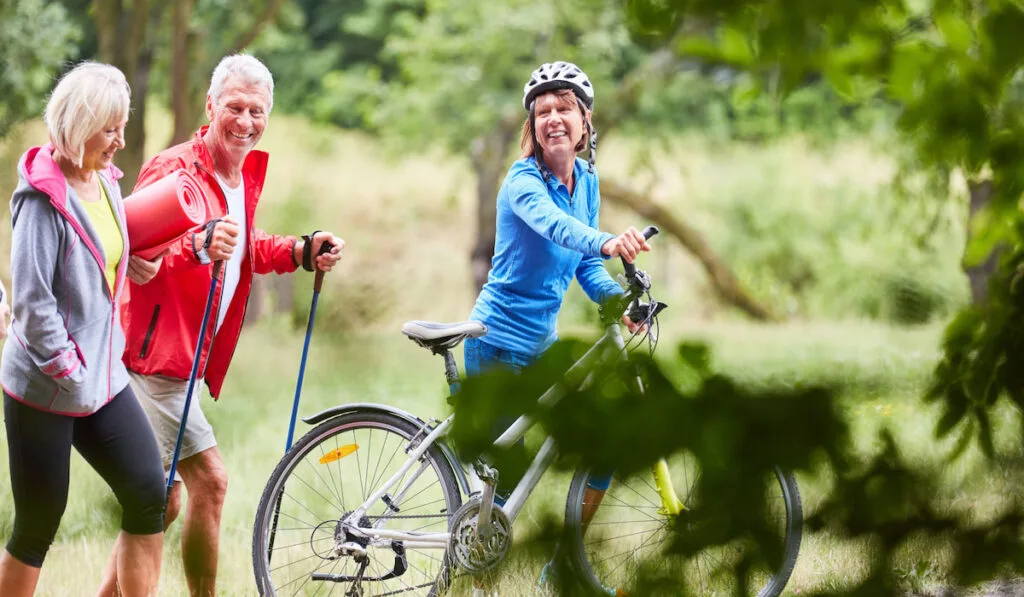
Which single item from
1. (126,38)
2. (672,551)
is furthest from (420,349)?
(672,551)

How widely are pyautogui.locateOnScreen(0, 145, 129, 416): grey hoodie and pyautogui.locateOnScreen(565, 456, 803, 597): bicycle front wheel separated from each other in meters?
1.89

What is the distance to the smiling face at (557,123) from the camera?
10.4 feet

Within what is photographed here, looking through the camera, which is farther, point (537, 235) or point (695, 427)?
point (537, 235)

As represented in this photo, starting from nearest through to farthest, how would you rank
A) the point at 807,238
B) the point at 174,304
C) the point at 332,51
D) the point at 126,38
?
the point at 174,304 → the point at 126,38 → the point at 807,238 → the point at 332,51

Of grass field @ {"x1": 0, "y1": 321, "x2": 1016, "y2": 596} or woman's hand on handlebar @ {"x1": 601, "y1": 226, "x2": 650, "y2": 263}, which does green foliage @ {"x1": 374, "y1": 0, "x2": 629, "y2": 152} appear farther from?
woman's hand on handlebar @ {"x1": 601, "y1": 226, "x2": 650, "y2": 263}

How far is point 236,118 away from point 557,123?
856mm

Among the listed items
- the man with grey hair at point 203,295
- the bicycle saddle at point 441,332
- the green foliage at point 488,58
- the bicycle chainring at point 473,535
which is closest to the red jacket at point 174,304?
the man with grey hair at point 203,295

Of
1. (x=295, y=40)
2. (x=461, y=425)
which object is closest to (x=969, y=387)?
(x=461, y=425)

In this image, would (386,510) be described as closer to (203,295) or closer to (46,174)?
(203,295)

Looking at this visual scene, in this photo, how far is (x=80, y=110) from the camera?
2.59 meters

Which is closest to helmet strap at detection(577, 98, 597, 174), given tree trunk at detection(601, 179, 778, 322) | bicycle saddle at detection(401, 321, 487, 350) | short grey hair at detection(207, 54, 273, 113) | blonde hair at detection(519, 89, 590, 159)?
blonde hair at detection(519, 89, 590, 159)

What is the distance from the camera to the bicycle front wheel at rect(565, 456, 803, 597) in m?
0.86

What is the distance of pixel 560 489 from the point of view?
0.89 metres

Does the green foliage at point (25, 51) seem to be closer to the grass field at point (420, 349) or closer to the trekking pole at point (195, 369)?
the grass field at point (420, 349)
